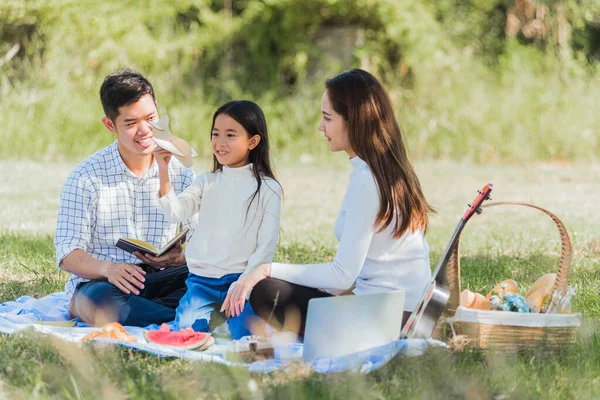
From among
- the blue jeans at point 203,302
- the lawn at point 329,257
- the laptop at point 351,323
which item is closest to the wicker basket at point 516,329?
the lawn at point 329,257

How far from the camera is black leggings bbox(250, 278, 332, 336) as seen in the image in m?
3.69

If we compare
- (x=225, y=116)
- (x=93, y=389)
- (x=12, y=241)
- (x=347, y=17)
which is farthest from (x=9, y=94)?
(x=93, y=389)

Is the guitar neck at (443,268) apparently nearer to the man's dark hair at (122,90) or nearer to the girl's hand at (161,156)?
the girl's hand at (161,156)

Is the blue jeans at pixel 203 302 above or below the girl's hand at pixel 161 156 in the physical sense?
below

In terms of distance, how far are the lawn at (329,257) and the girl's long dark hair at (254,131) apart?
1037 mm

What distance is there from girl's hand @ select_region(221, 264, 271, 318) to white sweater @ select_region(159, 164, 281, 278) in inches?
12.5

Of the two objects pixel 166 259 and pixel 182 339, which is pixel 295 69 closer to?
pixel 166 259

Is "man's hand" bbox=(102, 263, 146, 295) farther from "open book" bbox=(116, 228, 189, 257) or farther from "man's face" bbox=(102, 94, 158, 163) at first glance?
"man's face" bbox=(102, 94, 158, 163)

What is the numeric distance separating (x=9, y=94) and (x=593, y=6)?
950 cm

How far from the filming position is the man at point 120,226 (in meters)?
4.22

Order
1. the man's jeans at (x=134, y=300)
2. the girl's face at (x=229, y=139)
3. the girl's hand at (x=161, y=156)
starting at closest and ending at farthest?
the girl's hand at (x=161, y=156) → the girl's face at (x=229, y=139) → the man's jeans at (x=134, y=300)

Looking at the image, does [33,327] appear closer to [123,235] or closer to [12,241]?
[123,235]

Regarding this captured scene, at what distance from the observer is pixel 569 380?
10.4 feet

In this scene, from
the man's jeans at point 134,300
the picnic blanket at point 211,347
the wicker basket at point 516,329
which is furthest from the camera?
the man's jeans at point 134,300
